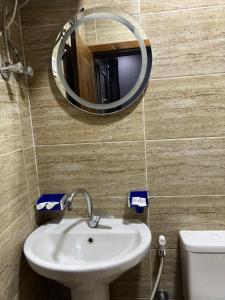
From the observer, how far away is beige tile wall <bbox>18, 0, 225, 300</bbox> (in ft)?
3.60

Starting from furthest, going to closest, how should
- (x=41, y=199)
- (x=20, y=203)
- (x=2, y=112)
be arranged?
(x=41, y=199)
(x=20, y=203)
(x=2, y=112)

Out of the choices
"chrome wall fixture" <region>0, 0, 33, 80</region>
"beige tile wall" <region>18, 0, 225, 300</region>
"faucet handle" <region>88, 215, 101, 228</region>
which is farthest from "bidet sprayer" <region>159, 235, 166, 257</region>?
"chrome wall fixture" <region>0, 0, 33, 80</region>

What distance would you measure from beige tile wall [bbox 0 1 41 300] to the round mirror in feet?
0.71

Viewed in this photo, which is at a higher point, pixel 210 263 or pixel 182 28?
pixel 182 28

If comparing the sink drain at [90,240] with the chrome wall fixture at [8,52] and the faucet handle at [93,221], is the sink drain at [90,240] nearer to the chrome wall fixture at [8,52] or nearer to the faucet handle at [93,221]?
the faucet handle at [93,221]

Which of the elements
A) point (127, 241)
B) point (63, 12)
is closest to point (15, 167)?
point (127, 241)

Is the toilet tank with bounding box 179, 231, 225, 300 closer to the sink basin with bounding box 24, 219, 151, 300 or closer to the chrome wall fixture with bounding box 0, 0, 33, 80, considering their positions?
the sink basin with bounding box 24, 219, 151, 300

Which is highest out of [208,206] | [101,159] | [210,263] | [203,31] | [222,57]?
[203,31]

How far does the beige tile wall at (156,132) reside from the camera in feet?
3.60

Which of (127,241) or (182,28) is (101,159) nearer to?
(127,241)

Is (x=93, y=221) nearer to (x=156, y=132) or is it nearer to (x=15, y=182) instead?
(x=15, y=182)

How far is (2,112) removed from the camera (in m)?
1.00

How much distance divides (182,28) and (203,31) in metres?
0.09

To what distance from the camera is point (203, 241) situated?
3.66 ft
